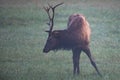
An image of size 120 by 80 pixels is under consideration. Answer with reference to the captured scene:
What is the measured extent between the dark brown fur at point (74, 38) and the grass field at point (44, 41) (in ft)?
0.19

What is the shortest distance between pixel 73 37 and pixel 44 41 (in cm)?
35

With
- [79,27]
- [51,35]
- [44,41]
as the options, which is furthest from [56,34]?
[79,27]

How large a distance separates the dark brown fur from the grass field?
59mm

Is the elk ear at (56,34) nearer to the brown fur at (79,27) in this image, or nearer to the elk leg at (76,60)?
the brown fur at (79,27)

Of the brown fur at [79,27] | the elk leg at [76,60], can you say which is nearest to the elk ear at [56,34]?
the brown fur at [79,27]

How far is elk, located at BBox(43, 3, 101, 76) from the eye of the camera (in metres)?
5.80

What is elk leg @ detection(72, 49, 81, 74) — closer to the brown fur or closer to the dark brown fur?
the dark brown fur

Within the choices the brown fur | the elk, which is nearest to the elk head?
the elk

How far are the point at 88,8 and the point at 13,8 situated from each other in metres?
0.90

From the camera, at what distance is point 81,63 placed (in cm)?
582

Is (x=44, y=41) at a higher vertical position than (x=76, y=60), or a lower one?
higher

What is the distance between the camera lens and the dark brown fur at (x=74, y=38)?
5.82m

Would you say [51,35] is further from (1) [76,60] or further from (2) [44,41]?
(1) [76,60]

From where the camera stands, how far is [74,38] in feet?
19.4
